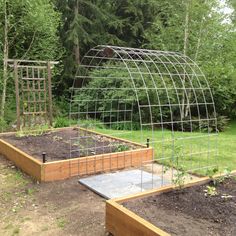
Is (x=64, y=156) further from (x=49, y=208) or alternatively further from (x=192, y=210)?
(x=192, y=210)

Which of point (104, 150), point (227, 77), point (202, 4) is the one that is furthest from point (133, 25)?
point (104, 150)

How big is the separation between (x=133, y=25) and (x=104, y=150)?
862 cm

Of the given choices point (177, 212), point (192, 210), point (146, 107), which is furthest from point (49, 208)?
point (146, 107)

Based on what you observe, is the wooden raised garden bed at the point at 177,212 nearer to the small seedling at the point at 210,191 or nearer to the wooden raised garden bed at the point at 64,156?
the small seedling at the point at 210,191

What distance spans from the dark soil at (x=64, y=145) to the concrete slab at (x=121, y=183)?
26.4 inches

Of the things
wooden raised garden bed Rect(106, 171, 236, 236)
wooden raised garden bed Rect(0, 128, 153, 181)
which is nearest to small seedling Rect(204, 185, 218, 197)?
wooden raised garden bed Rect(106, 171, 236, 236)

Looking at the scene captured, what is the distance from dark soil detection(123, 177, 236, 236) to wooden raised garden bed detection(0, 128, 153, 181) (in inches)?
66.9

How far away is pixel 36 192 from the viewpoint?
4.01m

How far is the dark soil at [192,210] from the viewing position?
2539 mm

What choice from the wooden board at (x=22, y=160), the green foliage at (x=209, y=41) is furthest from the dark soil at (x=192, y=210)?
the green foliage at (x=209, y=41)

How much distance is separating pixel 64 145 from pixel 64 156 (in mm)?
759

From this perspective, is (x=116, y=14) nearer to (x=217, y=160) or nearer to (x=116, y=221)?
(x=217, y=160)

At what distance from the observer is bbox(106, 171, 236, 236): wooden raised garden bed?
2521mm

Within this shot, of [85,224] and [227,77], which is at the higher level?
[227,77]
